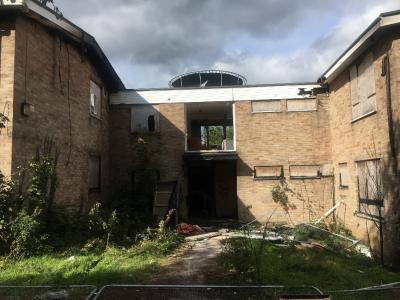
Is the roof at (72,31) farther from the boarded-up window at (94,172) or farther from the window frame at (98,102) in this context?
the boarded-up window at (94,172)

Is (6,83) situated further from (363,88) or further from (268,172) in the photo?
(268,172)

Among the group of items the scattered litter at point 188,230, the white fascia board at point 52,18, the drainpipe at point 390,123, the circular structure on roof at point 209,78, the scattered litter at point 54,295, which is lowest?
the scattered litter at point 54,295

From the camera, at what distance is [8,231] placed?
8.84 m

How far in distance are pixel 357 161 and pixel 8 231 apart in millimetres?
10162

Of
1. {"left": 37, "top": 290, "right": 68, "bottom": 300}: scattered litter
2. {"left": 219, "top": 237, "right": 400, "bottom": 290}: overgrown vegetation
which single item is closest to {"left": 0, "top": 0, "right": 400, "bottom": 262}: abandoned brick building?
{"left": 219, "top": 237, "right": 400, "bottom": 290}: overgrown vegetation

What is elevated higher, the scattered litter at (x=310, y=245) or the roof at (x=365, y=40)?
the roof at (x=365, y=40)

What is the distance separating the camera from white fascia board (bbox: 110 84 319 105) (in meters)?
16.4

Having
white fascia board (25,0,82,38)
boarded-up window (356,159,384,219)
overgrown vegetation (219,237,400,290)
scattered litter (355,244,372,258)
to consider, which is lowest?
scattered litter (355,244,372,258)

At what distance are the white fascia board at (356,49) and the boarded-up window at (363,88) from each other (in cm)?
31

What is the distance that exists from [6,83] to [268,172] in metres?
10.2

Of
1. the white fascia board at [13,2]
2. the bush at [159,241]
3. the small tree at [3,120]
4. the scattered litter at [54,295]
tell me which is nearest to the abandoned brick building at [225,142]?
the white fascia board at [13,2]

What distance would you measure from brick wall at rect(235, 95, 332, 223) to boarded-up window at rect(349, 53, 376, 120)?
10.4 ft

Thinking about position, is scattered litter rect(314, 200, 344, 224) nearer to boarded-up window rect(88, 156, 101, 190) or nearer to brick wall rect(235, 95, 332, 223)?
brick wall rect(235, 95, 332, 223)

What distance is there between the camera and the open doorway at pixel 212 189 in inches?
738
